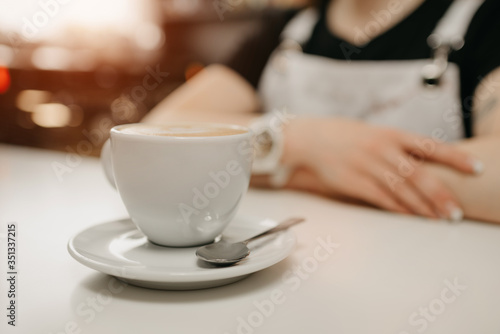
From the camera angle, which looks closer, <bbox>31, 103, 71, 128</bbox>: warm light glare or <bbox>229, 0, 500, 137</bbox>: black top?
<bbox>229, 0, 500, 137</bbox>: black top

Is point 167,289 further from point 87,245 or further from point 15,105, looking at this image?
point 15,105

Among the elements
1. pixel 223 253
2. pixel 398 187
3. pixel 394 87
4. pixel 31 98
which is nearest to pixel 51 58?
pixel 31 98

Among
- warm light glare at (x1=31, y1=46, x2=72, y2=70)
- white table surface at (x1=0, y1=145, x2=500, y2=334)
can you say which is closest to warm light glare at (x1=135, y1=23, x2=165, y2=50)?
warm light glare at (x1=31, y1=46, x2=72, y2=70)

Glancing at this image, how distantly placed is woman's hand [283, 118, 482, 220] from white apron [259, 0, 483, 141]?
11.9 inches

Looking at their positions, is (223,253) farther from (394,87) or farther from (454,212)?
(394,87)

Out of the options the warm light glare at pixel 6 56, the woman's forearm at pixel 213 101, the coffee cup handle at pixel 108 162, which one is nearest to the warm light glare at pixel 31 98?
the warm light glare at pixel 6 56

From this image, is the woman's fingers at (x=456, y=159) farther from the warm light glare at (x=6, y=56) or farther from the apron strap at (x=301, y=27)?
the warm light glare at (x=6, y=56)

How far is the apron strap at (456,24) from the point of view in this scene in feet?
3.23

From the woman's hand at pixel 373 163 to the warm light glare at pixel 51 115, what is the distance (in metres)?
0.80

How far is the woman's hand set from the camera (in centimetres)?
→ 68

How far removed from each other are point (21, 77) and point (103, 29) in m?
0.92

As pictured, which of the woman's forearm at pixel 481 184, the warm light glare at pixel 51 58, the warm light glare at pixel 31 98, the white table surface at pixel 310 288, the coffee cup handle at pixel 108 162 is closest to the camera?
the white table surface at pixel 310 288

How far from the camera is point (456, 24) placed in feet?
3.27

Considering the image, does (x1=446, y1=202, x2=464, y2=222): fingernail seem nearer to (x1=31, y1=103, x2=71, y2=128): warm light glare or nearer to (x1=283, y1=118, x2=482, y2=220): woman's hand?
(x1=283, y1=118, x2=482, y2=220): woman's hand
